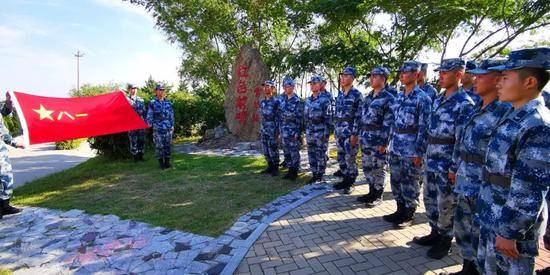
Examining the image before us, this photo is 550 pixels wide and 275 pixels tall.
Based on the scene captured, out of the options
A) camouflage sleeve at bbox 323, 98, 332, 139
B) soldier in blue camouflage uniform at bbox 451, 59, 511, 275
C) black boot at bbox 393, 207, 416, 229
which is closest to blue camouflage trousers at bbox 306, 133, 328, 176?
camouflage sleeve at bbox 323, 98, 332, 139

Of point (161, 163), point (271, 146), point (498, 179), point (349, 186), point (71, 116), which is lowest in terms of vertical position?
point (349, 186)

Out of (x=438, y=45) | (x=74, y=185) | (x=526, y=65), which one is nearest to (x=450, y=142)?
(x=526, y=65)

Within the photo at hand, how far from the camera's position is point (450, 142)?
11.2 ft

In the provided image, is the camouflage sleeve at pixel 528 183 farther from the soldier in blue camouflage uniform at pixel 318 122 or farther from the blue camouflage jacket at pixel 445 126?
the soldier in blue camouflage uniform at pixel 318 122

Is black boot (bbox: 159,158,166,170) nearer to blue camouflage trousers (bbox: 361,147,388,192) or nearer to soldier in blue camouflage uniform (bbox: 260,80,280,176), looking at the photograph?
soldier in blue camouflage uniform (bbox: 260,80,280,176)

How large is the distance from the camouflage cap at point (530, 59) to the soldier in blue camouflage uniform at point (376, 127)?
9.02 feet

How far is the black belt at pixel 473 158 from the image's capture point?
2.72 m

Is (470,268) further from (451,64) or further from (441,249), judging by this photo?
(451,64)

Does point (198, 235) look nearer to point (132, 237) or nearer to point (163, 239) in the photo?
point (163, 239)

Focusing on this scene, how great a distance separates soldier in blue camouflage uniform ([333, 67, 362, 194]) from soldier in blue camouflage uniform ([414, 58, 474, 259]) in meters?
1.96

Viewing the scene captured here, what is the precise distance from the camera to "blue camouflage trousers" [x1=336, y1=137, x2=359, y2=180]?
18.6 feet

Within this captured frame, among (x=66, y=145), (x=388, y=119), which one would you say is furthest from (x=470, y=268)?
(x=66, y=145)

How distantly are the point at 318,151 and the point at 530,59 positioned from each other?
4426mm

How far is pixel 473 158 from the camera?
2.77 m
